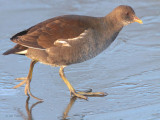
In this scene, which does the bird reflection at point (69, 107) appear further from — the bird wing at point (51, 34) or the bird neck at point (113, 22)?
the bird neck at point (113, 22)

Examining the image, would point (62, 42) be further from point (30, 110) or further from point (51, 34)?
point (30, 110)

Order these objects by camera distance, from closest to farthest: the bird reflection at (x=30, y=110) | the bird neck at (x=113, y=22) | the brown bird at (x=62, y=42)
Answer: the bird reflection at (x=30, y=110), the brown bird at (x=62, y=42), the bird neck at (x=113, y=22)

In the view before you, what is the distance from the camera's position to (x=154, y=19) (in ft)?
25.8

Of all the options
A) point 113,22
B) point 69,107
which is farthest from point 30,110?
point 113,22

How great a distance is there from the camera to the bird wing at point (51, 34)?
548cm

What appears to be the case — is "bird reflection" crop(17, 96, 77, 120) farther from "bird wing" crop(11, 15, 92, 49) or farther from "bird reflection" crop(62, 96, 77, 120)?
"bird wing" crop(11, 15, 92, 49)

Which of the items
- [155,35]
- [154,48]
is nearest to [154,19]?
[155,35]

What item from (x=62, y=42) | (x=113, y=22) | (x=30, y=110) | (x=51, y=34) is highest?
(x=113, y=22)

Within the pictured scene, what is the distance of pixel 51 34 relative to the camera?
18.0 feet

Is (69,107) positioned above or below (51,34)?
below

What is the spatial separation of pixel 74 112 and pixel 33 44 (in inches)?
48.0

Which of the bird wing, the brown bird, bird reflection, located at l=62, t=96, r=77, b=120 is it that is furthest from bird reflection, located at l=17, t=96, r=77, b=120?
the bird wing

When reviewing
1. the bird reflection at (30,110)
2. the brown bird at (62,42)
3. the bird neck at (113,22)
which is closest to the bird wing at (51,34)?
the brown bird at (62,42)

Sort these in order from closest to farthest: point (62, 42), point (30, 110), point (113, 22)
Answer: point (30, 110) < point (62, 42) < point (113, 22)
